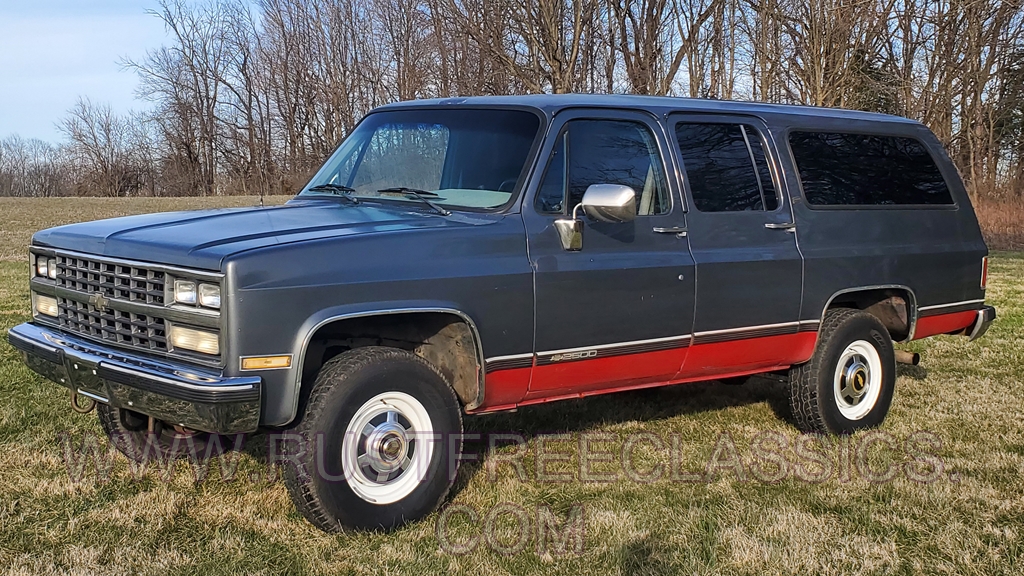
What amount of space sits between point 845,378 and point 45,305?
15.6ft

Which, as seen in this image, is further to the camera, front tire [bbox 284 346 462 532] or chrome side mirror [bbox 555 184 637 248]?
chrome side mirror [bbox 555 184 637 248]

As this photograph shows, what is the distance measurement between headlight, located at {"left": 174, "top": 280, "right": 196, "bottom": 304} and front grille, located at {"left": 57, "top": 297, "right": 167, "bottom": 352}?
0.16 metres

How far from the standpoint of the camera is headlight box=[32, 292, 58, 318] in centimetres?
476

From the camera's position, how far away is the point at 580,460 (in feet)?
18.1

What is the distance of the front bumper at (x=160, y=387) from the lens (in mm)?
3805

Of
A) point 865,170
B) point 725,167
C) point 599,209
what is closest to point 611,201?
point 599,209

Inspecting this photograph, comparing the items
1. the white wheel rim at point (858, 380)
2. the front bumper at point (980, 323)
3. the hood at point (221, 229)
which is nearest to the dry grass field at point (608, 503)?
the white wheel rim at point (858, 380)

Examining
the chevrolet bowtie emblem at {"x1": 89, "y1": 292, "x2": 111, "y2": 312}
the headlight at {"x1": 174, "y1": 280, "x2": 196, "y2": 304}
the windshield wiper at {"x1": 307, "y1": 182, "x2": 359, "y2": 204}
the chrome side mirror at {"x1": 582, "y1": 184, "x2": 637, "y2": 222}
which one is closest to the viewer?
the headlight at {"x1": 174, "y1": 280, "x2": 196, "y2": 304}

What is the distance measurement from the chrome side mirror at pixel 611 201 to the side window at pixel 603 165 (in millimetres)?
235

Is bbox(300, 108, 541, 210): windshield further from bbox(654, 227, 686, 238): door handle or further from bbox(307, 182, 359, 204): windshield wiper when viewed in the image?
bbox(654, 227, 686, 238): door handle

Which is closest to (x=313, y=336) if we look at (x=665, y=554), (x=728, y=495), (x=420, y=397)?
(x=420, y=397)

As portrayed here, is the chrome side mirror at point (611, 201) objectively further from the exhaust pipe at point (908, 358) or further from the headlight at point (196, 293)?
the exhaust pipe at point (908, 358)

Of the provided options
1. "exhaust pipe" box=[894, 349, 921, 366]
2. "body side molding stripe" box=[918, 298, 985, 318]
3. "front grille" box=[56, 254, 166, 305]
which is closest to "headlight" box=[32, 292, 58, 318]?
"front grille" box=[56, 254, 166, 305]

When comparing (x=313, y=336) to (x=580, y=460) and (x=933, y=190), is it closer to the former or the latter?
(x=580, y=460)
